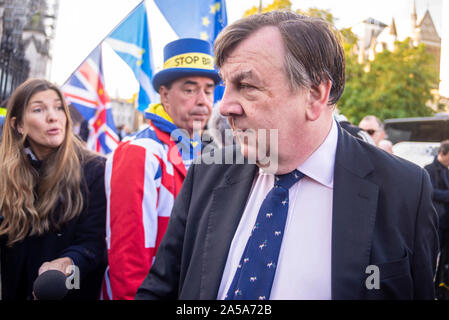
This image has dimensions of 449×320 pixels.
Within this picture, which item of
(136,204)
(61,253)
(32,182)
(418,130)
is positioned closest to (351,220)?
(136,204)

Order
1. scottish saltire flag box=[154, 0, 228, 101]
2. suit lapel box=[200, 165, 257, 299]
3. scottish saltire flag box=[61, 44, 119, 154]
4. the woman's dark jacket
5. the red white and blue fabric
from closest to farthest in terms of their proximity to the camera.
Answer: suit lapel box=[200, 165, 257, 299] → the red white and blue fabric → the woman's dark jacket → scottish saltire flag box=[154, 0, 228, 101] → scottish saltire flag box=[61, 44, 119, 154]

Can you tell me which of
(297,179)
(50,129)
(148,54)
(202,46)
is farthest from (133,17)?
(297,179)

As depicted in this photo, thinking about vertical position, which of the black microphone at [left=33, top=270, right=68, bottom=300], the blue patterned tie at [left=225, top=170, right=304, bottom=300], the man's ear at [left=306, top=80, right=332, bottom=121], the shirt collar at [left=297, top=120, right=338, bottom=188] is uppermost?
the man's ear at [left=306, top=80, right=332, bottom=121]

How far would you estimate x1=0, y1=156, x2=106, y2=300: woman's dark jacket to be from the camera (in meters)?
2.38

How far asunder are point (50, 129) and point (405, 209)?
223 centimetres

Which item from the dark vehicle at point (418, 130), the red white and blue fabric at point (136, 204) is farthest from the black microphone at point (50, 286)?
the dark vehicle at point (418, 130)

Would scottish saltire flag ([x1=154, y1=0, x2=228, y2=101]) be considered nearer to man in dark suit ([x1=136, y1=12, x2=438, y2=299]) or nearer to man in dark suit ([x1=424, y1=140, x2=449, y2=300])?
man in dark suit ([x1=136, y1=12, x2=438, y2=299])

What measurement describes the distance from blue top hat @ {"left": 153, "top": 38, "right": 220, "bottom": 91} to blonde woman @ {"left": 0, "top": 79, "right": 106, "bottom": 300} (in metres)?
0.75

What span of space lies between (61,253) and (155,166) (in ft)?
2.59

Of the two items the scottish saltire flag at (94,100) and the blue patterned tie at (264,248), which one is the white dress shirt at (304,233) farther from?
the scottish saltire flag at (94,100)

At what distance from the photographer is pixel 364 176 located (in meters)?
1.41

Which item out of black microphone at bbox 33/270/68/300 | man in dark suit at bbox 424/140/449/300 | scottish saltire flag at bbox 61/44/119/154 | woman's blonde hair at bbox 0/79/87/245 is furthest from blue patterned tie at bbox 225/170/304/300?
man in dark suit at bbox 424/140/449/300
